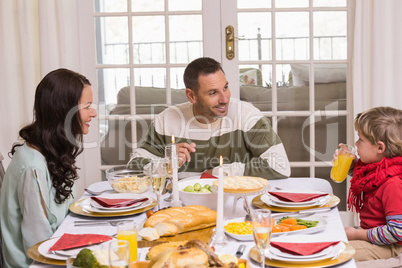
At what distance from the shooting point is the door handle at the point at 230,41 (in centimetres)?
380

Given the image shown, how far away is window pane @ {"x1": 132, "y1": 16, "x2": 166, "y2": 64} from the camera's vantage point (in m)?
3.87

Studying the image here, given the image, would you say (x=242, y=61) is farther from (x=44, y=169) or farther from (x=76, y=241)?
(x=76, y=241)

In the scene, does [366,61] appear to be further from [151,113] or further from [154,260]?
[154,260]

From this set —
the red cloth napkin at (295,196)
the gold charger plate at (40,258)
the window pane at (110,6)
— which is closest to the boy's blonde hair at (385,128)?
the red cloth napkin at (295,196)

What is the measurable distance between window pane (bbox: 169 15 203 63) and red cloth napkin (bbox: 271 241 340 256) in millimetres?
2556

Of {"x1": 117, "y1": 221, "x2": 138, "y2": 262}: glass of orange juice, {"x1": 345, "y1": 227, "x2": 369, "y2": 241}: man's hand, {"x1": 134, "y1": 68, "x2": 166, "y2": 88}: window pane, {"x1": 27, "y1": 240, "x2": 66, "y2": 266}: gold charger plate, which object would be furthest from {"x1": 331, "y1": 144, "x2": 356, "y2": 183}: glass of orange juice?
{"x1": 134, "y1": 68, "x2": 166, "y2": 88}: window pane

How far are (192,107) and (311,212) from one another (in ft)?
4.10

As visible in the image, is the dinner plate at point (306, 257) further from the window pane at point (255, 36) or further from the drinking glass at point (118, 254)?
the window pane at point (255, 36)

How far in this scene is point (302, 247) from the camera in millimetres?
1473

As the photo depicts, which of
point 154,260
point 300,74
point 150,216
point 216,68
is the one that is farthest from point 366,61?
point 154,260

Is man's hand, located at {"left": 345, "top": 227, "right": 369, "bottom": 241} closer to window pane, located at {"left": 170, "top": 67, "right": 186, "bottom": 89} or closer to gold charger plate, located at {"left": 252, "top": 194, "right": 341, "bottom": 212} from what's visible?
gold charger plate, located at {"left": 252, "top": 194, "right": 341, "bottom": 212}

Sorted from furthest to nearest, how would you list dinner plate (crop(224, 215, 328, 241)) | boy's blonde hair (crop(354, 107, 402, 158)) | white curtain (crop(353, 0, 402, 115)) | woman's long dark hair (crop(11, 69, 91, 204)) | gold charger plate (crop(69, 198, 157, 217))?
white curtain (crop(353, 0, 402, 115))
boy's blonde hair (crop(354, 107, 402, 158))
woman's long dark hair (crop(11, 69, 91, 204))
gold charger plate (crop(69, 198, 157, 217))
dinner plate (crop(224, 215, 328, 241))

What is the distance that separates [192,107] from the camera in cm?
298

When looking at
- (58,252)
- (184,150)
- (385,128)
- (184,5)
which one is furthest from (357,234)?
(184,5)
